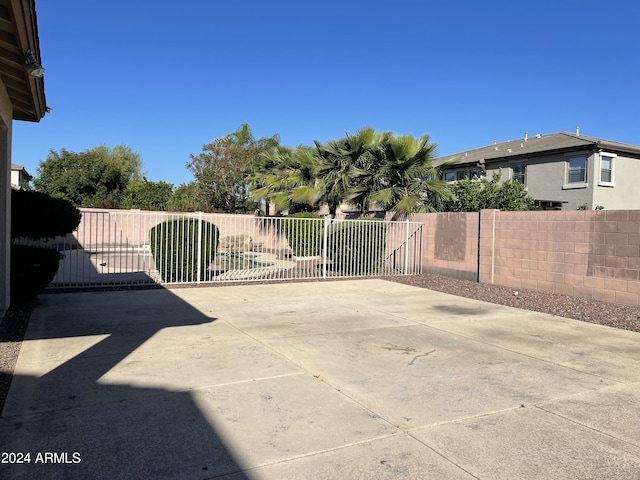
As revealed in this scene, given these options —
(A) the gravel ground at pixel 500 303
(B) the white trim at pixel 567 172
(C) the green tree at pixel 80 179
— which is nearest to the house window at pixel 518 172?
(B) the white trim at pixel 567 172

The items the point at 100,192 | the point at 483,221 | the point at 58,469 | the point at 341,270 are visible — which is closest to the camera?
the point at 58,469

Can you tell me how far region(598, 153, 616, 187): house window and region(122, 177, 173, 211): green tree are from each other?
2751 centimetres

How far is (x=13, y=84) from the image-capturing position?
685 centimetres

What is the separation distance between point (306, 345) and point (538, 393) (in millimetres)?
2913

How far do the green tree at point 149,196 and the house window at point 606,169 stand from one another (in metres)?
27.5

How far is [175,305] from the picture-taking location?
9484 mm

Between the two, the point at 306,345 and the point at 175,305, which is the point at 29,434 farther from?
the point at 175,305

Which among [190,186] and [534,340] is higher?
[190,186]

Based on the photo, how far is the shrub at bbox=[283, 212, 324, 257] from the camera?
1515cm

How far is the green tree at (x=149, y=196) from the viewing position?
118 ft

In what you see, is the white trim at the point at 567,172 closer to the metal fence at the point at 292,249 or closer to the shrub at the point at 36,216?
the metal fence at the point at 292,249

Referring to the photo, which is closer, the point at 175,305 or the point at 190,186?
the point at 175,305

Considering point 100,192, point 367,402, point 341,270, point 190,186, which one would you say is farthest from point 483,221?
point 100,192

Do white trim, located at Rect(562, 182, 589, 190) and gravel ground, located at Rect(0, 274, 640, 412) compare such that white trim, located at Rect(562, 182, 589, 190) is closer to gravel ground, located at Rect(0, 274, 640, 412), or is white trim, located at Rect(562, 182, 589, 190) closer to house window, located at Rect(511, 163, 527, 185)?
house window, located at Rect(511, 163, 527, 185)
